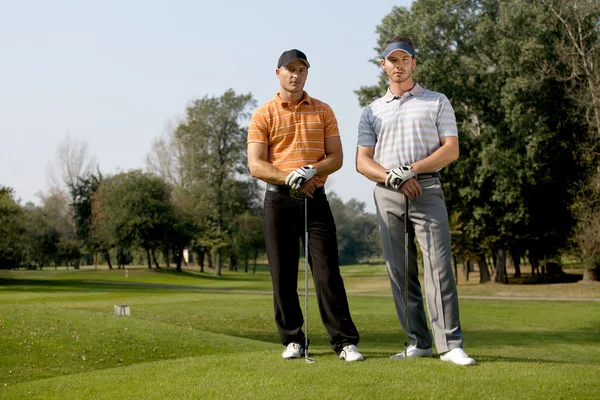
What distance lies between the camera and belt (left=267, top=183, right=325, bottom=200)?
20.8 ft

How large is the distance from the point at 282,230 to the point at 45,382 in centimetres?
284

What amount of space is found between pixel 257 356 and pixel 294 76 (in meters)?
2.66

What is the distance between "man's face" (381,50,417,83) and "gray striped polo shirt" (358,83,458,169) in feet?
0.48

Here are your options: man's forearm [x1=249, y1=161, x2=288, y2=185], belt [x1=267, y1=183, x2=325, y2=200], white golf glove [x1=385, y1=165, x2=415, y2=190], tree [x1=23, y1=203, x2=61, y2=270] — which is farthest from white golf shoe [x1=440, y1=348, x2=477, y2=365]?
tree [x1=23, y1=203, x2=61, y2=270]

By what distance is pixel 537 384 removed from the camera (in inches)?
205

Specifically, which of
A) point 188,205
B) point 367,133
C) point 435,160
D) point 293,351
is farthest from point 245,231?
point 435,160

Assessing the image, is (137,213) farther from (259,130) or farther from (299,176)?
(299,176)

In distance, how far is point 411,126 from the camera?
250 inches

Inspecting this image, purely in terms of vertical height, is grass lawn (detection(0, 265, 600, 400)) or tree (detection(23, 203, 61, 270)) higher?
tree (detection(23, 203, 61, 270))

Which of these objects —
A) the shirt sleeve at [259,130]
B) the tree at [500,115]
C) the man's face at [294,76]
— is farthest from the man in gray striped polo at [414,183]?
the tree at [500,115]

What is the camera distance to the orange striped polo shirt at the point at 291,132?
644 cm

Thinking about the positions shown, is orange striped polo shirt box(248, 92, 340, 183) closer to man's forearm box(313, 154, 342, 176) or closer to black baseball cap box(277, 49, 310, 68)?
man's forearm box(313, 154, 342, 176)

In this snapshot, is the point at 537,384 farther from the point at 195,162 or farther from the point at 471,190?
the point at 195,162

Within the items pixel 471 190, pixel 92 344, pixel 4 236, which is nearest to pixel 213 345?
pixel 92 344
